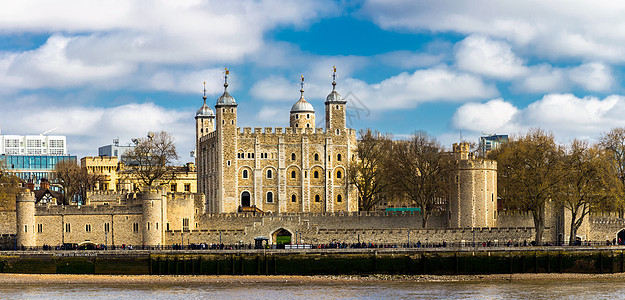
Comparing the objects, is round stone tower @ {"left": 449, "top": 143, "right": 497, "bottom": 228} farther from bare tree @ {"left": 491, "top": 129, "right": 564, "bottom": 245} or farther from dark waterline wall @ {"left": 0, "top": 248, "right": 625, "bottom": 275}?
dark waterline wall @ {"left": 0, "top": 248, "right": 625, "bottom": 275}

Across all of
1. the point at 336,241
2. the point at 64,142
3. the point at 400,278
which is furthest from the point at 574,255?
the point at 64,142

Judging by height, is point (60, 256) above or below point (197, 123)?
below

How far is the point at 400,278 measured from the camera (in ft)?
226

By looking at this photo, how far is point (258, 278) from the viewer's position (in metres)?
68.6

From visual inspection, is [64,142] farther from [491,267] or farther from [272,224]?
[491,267]

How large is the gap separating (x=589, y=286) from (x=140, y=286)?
28.2 metres

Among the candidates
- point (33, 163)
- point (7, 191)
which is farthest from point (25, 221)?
point (33, 163)

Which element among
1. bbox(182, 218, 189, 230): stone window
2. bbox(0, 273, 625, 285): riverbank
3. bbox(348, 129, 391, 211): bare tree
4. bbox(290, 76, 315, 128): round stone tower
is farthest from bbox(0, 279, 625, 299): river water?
bbox(290, 76, 315, 128): round stone tower

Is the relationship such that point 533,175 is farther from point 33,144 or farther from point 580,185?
point 33,144

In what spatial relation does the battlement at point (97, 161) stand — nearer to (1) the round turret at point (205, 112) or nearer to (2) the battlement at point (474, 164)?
(1) the round turret at point (205, 112)

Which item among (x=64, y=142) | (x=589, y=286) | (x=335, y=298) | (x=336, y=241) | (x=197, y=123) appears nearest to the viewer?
(x=335, y=298)

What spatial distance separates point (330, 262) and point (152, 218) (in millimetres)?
14030

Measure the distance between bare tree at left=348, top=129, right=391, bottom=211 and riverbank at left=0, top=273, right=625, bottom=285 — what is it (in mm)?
22100

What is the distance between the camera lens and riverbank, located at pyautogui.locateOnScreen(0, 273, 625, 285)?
68.2m
